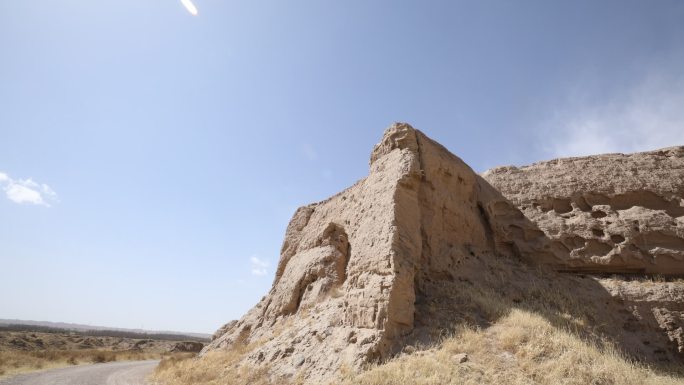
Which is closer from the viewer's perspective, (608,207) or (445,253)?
(445,253)

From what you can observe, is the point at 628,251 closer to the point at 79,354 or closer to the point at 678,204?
the point at 678,204

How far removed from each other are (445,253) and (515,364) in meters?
4.46

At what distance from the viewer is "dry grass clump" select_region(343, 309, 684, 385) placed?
602 cm

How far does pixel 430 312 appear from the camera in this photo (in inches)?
329

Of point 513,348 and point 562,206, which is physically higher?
point 562,206

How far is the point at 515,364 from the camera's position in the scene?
6426 millimetres

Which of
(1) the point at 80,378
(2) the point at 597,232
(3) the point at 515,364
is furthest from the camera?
(1) the point at 80,378

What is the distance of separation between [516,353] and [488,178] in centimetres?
933

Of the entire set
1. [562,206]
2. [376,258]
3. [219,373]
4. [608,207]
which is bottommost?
[219,373]

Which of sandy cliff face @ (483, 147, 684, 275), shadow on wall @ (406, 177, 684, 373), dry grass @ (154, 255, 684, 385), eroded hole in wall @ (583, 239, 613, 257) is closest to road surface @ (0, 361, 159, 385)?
dry grass @ (154, 255, 684, 385)

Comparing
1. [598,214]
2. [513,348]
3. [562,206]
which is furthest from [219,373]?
[598,214]

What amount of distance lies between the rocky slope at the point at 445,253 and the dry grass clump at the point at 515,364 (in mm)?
516

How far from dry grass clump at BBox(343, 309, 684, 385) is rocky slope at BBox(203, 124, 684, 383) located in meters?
0.52

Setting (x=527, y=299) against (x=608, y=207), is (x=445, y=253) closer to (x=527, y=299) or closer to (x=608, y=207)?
(x=527, y=299)
